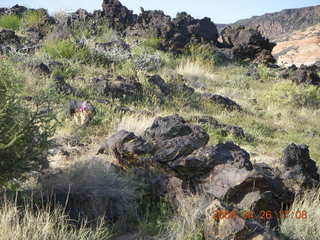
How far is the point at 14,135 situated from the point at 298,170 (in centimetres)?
354

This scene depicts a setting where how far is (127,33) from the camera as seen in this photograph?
62.5 ft

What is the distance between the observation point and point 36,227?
12.3 feet

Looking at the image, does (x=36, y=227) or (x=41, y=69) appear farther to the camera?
(x=41, y=69)

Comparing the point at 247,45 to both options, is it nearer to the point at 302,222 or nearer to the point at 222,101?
the point at 222,101

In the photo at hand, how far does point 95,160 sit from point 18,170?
48.5 inches

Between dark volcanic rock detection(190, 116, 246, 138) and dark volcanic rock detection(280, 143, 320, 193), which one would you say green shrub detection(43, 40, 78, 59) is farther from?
dark volcanic rock detection(280, 143, 320, 193)

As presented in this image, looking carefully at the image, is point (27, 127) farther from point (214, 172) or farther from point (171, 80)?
point (171, 80)

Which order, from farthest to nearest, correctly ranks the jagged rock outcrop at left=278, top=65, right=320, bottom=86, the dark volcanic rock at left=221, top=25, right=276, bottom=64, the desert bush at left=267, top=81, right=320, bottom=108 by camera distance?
1. the dark volcanic rock at left=221, top=25, right=276, bottom=64
2. the jagged rock outcrop at left=278, top=65, right=320, bottom=86
3. the desert bush at left=267, top=81, right=320, bottom=108

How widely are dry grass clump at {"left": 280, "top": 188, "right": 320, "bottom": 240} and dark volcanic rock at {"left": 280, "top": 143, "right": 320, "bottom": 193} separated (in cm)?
61

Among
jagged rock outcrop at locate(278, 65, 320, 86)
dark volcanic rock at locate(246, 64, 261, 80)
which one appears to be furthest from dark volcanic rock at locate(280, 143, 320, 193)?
jagged rock outcrop at locate(278, 65, 320, 86)

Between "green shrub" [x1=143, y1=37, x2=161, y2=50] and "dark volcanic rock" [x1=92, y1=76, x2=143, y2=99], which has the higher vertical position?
"green shrub" [x1=143, y1=37, x2=161, y2=50]

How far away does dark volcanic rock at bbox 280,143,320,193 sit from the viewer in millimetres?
5645

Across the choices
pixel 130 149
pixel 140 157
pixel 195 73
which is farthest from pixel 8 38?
pixel 140 157

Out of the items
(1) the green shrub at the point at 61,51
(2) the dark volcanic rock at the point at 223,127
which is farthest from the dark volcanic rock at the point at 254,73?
(2) the dark volcanic rock at the point at 223,127
